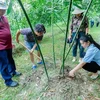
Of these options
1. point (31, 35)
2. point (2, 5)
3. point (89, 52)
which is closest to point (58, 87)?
point (89, 52)

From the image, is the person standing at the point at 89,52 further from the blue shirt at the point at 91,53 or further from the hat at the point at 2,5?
the hat at the point at 2,5

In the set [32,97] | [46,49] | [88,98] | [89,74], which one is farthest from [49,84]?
[46,49]

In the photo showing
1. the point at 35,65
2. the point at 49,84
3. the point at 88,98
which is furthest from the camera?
the point at 35,65

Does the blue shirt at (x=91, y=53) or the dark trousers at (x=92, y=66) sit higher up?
the blue shirt at (x=91, y=53)

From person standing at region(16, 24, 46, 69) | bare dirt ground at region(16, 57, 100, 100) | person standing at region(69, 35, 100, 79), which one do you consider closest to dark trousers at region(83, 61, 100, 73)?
person standing at region(69, 35, 100, 79)

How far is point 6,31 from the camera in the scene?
3.35 metres

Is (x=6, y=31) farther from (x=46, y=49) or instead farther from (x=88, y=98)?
(x=46, y=49)

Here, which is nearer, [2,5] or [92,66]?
[2,5]

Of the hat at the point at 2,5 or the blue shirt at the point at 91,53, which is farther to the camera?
the blue shirt at the point at 91,53

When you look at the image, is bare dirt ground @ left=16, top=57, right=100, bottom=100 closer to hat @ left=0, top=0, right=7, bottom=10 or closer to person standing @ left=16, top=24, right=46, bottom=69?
person standing @ left=16, top=24, right=46, bottom=69

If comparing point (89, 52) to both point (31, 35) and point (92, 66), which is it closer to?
point (92, 66)

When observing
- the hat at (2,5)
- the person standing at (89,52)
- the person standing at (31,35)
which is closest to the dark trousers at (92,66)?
the person standing at (89,52)

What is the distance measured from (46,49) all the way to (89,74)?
235 cm

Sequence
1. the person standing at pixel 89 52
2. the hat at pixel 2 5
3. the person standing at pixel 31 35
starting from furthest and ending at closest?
the person standing at pixel 31 35 → the person standing at pixel 89 52 → the hat at pixel 2 5
